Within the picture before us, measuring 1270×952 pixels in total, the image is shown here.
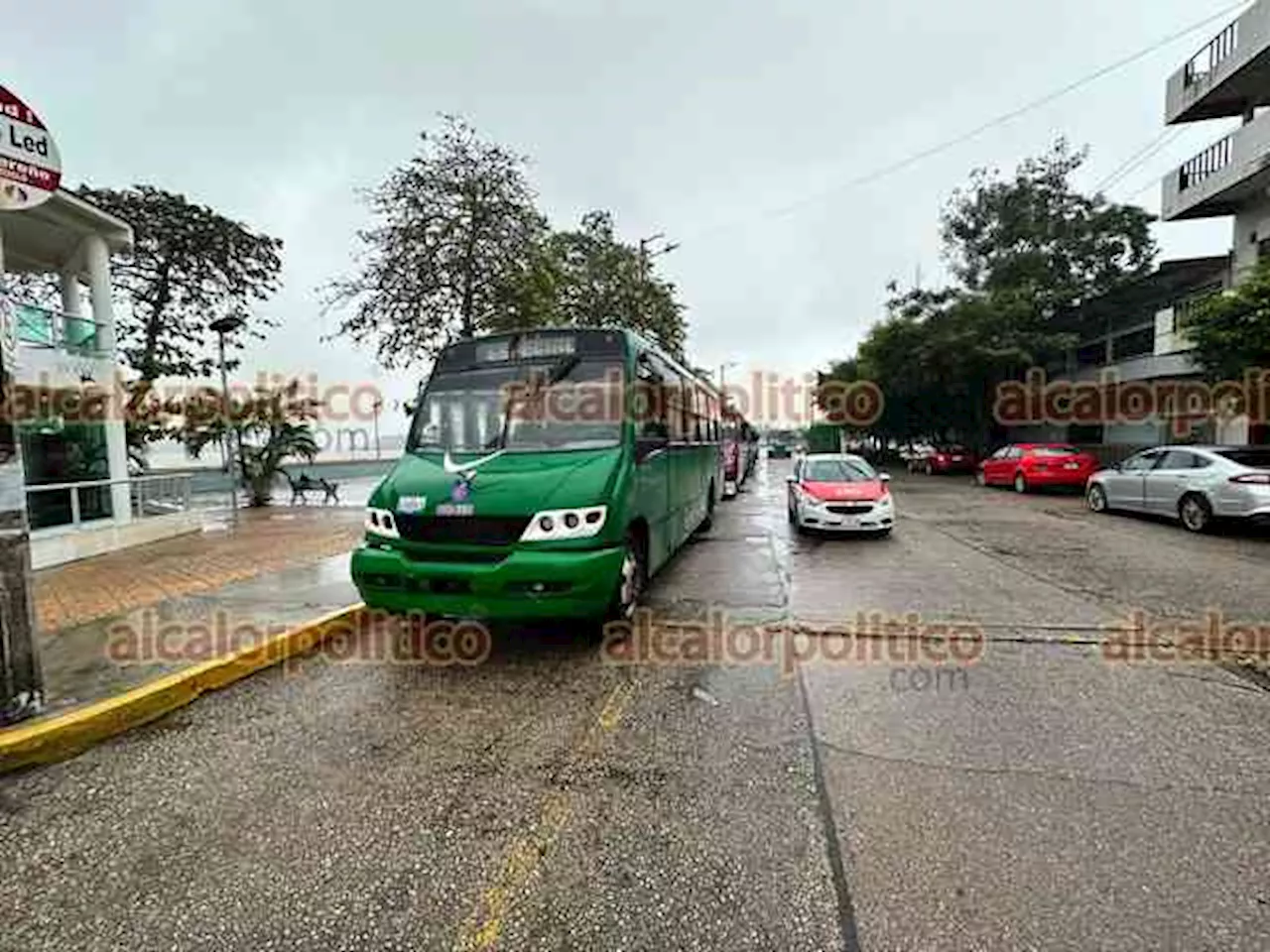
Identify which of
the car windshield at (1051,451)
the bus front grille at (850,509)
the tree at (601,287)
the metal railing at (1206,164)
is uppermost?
the metal railing at (1206,164)

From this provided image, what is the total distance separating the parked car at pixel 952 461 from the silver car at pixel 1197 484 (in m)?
16.4

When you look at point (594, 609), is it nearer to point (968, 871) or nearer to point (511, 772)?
point (511, 772)

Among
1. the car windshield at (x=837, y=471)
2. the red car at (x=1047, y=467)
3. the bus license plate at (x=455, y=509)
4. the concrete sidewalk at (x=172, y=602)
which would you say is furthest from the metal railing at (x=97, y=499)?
the red car at (x=1047, y=467)

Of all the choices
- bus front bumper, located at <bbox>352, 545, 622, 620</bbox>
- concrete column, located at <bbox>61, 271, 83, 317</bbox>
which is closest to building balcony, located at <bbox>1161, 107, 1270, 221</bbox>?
bus front bumper, located at <bbox>352, 545, 622, 620</bbox>

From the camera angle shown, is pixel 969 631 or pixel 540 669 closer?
pixel 540 669

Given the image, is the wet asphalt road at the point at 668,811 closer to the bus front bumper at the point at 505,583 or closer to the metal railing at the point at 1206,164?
the bus front bumper at the point at 505,583

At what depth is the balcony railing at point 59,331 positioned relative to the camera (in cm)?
894

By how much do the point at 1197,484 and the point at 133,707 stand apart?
1359 cm

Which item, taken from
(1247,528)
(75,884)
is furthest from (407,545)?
(1247,528)

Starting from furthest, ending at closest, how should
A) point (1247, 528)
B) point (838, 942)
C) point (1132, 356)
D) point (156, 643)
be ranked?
point (1132, 356) → point (1247, 528) → point (156, 643) → point (838, 942)

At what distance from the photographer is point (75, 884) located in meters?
2.39

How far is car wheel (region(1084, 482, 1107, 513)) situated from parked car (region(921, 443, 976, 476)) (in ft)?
50.5

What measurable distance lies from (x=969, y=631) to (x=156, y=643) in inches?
260

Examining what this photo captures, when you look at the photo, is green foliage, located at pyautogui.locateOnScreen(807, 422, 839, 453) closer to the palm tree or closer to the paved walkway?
the palm tree
